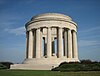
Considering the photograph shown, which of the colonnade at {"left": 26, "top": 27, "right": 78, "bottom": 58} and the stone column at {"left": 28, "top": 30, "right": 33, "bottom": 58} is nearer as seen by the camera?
the colonnade at {"left": 26, "top": 27, "right": 78, "bottom": 58}

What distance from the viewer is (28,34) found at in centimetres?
7456

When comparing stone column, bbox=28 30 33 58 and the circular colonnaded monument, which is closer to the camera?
the circular colonnaded monument

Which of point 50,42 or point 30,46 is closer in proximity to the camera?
point 50,42

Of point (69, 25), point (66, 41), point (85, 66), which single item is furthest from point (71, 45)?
point (85, 66)

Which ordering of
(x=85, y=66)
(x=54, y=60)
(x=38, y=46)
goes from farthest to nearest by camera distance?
(x=38, y=46)
(x=54, y=60)
(x=85, y=66)

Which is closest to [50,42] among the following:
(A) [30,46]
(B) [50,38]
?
(B) [50,38]

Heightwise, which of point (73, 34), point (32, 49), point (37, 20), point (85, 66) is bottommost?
point (85, 66)

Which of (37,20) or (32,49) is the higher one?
(37,20)

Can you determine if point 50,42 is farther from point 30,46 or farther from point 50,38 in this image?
point 30,46

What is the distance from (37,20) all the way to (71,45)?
16.8 metres

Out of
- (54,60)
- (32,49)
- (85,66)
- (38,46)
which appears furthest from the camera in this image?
(32,49)

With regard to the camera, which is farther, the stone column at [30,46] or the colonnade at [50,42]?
the stone column at [30,46]

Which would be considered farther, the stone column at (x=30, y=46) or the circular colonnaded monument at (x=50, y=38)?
the stone column at (x=30, y=46)

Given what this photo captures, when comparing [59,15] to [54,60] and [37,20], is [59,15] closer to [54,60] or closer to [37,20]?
[37,20]
